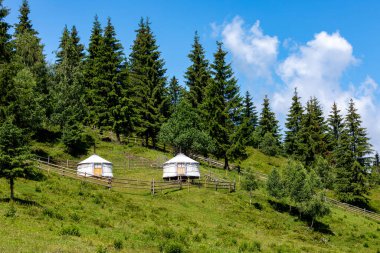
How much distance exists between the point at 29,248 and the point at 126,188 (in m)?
25.6

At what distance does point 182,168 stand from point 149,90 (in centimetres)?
2080

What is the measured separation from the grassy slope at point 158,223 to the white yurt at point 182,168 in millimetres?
2641

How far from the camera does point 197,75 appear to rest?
6738 cm

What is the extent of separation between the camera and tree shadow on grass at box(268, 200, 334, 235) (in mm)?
35594

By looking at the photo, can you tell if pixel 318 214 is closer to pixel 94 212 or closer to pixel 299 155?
pixel 94 212

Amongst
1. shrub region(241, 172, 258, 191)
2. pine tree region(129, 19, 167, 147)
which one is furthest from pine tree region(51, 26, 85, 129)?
shrub region(241, 172, 258, 191)

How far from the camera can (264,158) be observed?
78.9 m

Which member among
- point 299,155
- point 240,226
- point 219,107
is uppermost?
→ point 219,107

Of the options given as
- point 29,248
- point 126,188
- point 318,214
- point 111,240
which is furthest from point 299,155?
point 29,248

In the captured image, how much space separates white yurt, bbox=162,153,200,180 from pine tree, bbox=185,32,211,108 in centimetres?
2097

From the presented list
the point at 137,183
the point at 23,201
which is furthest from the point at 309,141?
the point at 23,201

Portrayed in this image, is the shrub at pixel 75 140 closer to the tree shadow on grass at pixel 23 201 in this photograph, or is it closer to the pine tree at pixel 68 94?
the pine tree at pixel 68 94

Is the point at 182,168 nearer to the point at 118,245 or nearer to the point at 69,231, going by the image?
the point at 69,231

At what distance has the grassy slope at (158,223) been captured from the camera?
59.1 feet
